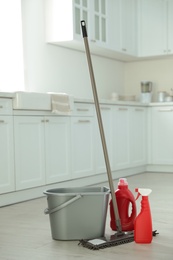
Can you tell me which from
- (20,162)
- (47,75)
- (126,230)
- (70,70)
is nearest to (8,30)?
(47,75)

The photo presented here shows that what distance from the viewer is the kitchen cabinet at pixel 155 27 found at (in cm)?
604

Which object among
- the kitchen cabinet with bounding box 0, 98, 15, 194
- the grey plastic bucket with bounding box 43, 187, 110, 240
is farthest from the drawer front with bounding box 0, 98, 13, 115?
the grey plastic bucket with bounding box 43, 187, 110, 240

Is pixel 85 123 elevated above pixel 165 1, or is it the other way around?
pixel 165 1

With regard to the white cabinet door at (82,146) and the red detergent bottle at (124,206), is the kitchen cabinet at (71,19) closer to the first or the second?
the white cabinet door at (82,146)

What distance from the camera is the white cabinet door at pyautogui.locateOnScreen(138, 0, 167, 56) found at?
607 centimetres

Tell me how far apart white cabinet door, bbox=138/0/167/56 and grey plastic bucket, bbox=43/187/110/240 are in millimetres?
3906

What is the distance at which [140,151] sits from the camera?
5.86 metres

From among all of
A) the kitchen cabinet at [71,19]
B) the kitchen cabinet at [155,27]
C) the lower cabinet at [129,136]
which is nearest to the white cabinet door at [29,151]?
the kitchen cabinet at [71,19]

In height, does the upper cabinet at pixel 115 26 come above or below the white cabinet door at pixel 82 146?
above

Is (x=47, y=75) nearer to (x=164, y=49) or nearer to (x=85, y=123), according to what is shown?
(x=85, y=123)

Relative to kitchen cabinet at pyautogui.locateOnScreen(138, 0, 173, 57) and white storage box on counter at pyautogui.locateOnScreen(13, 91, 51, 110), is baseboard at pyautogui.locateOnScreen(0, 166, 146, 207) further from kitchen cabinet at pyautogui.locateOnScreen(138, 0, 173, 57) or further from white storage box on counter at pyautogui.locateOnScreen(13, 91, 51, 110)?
kitchen cabinet at pyautogui.locateOnScreen(138, 0, 173, 57)

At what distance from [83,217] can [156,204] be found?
1220 millimetres

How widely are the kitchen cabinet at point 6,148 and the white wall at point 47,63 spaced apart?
1.18 meters

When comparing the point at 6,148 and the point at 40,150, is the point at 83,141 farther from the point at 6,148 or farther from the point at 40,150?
the point at 6,148
